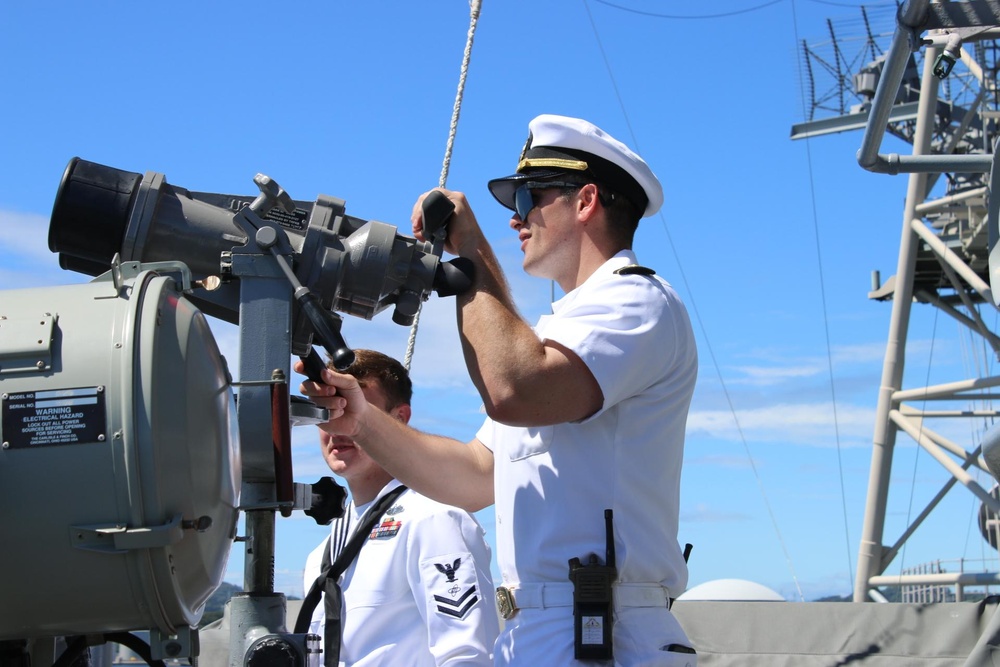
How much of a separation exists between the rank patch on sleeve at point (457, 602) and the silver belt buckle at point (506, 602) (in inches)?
31.3

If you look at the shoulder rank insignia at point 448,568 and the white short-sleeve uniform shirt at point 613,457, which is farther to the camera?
the shoulder rank insignia at point 448,568

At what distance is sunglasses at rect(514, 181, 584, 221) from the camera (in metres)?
3.13

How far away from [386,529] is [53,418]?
5.68ft

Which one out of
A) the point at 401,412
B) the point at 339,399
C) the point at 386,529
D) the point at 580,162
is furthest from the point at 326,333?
the point at 401,412

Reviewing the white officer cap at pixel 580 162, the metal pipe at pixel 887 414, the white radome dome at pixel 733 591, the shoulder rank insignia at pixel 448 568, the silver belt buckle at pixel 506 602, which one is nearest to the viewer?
the silver belt buckle at pixel 506 602

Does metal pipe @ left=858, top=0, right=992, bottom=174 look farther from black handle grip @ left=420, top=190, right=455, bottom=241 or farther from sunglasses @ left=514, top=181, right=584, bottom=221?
black handle grip @ left=420, top=190, right=455, bottom=241

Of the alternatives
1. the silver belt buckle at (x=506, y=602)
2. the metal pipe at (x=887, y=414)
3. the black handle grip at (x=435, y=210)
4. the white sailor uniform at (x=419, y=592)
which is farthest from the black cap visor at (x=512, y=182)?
the metal pipe at (x=887, y=414)

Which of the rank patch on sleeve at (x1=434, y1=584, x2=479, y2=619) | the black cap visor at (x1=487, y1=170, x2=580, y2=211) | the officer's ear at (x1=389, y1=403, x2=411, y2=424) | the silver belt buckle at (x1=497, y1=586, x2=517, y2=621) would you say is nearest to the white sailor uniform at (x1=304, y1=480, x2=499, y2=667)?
the rank patch on sleeve at (x1=434, y1=584, x2=479, y2=619)

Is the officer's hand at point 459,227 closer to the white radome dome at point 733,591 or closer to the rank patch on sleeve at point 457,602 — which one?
the rank patch on sleeve at point 457,602

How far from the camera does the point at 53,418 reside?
2.38m

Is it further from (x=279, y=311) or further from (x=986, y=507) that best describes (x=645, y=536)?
(x=986, y=507)

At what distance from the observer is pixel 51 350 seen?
2.44 m

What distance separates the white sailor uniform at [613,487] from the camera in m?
2.72

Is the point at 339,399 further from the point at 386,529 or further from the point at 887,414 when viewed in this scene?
the point at 887,414
